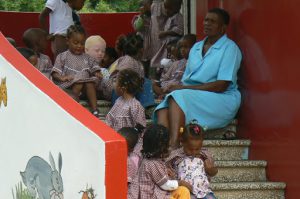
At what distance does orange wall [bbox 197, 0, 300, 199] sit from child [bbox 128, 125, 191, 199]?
1.42 meters

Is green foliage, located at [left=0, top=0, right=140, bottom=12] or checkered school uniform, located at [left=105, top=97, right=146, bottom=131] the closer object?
checkered school uniform, located at [left=105, top=97, right=146, bottom=131]

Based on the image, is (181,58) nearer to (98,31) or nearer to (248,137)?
(248,137)

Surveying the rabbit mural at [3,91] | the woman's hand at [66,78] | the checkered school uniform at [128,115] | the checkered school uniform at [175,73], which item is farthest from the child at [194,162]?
the checkered school uniform at [175,73]

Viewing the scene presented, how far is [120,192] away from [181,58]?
4854 millimetres

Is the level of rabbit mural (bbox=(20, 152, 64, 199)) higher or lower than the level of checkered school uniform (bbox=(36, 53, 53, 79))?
lower

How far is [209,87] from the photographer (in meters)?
8.09

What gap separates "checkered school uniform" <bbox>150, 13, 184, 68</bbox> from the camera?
1052cm

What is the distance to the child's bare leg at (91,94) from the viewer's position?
8312 mm

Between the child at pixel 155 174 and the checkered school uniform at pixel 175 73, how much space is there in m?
2.59

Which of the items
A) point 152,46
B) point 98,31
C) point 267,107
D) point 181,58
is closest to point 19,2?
point 98,31

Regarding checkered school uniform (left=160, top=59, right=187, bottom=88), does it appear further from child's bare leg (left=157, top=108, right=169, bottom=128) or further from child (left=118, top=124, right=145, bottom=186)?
child (left=118, top=124, right=145, bottom=186)

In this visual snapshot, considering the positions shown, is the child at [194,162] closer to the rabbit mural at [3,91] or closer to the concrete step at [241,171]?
the concrete step at [241,171]

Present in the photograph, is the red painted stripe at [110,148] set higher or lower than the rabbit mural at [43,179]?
higher

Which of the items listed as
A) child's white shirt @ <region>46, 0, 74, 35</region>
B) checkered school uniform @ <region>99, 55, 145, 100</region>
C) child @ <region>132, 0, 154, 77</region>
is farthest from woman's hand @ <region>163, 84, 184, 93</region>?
child @ <region>132, 0, 154, 77</region>
